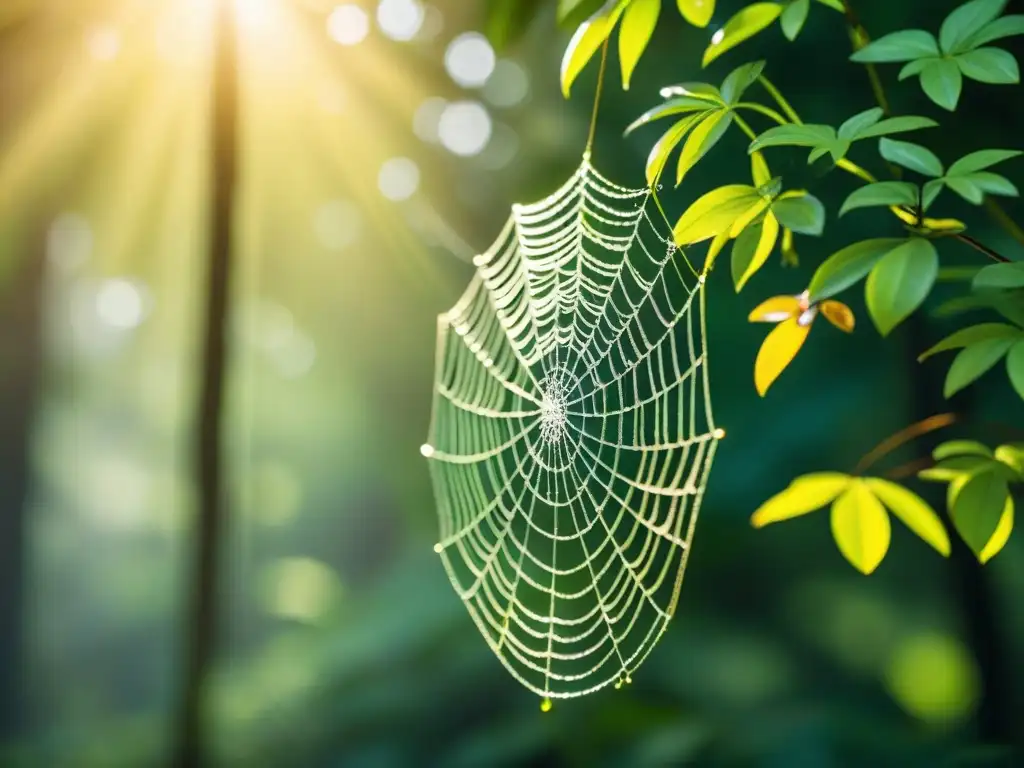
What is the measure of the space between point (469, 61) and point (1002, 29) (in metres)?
1.13

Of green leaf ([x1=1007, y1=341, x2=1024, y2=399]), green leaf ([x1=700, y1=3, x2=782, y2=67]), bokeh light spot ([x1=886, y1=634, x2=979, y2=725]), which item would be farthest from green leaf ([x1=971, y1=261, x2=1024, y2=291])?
bokeh light spot ([x1=886, y1=634, x2=979, y2=725])

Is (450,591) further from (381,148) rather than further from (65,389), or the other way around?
(65,389)

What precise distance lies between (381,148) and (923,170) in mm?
1230

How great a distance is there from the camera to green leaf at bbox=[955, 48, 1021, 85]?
572mm

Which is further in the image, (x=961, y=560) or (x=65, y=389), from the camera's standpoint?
(x=65, y=389)

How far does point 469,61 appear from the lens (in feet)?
5.16

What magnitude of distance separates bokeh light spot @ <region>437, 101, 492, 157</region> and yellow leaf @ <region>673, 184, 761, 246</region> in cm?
101

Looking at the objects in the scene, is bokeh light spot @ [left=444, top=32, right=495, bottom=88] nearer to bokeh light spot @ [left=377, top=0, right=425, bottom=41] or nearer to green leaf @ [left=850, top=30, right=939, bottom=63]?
bokeh light spot @ [left=377, top=0, right=425, bottom=41]

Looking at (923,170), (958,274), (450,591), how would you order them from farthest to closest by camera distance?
1. (450,591)
2. (958,274)
3. (923,170)

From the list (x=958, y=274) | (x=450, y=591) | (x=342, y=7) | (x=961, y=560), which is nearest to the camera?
(x=958, y=274)

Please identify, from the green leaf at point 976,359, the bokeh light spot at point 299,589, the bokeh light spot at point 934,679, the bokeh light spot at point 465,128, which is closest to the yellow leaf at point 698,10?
the green leaf at point 976,359

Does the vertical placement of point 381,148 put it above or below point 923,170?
above

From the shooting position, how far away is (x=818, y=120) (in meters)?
1.34

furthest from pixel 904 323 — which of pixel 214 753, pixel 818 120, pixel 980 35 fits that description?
pixel 214 753
